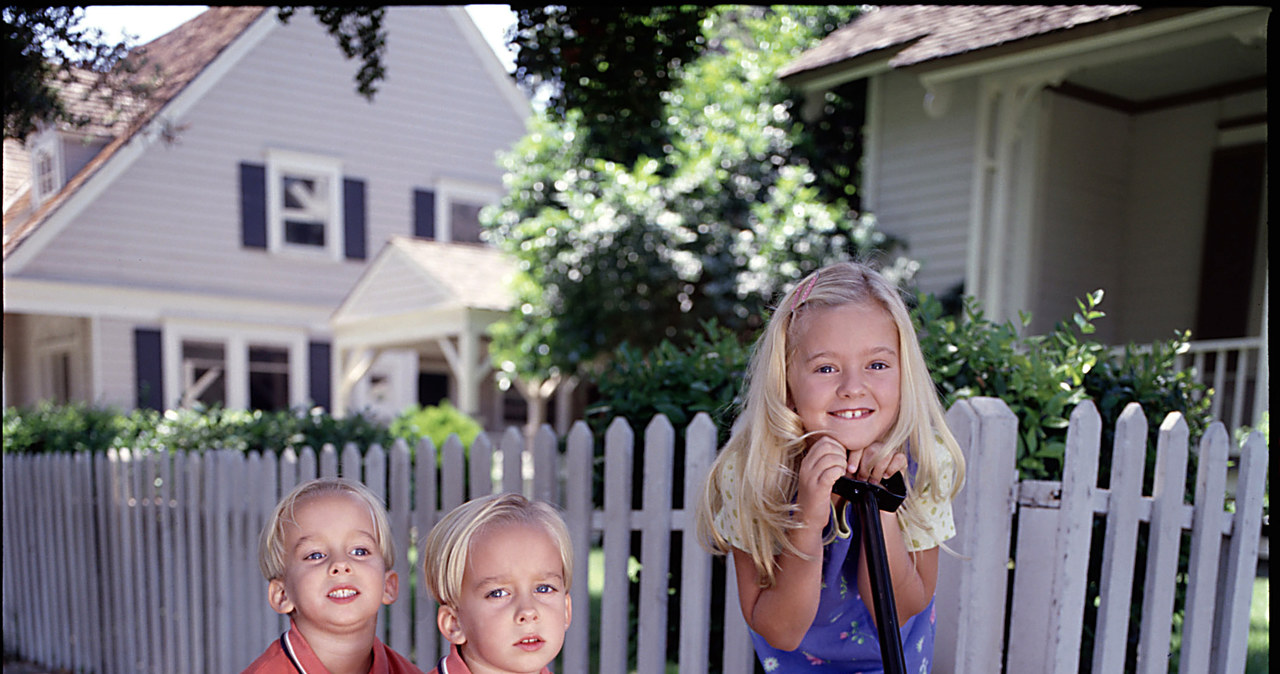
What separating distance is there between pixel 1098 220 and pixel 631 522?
677 centimetres

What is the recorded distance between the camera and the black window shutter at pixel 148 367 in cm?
1213

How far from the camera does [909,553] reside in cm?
160

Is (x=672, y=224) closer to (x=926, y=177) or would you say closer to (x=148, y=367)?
(x=926, y=177)

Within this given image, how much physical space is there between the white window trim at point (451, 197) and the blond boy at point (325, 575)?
13.2 m

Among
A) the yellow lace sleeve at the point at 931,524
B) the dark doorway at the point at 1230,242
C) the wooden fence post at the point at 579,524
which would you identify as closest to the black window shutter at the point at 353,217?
the dark doorway at the point at 1230,242

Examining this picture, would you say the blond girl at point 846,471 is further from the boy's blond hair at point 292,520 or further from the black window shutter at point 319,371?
the black window shutter at point 319,371

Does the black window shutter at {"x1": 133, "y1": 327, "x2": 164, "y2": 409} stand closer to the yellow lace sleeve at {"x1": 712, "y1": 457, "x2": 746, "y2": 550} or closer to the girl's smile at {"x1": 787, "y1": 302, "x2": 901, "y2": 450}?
the yellow lace sleeve at {"x1": 712, "y1": 457, "x2": 746, "y2": 550}

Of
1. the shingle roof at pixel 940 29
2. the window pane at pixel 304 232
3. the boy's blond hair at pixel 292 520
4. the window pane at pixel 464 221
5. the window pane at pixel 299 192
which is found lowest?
the boy's blond hair at pixel 292 520

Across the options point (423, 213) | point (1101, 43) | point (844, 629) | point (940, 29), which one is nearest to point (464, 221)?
point (423, 213)

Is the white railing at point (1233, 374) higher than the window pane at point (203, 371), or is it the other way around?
the white railing at point (1233, 374)

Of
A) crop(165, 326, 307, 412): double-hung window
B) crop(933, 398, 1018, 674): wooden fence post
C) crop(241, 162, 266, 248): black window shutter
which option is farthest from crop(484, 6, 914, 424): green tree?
crop(933, 398, 1018, 674): wooden fence post

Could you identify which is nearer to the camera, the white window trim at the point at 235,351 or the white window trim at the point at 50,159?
the white window trim at the point at 50,159

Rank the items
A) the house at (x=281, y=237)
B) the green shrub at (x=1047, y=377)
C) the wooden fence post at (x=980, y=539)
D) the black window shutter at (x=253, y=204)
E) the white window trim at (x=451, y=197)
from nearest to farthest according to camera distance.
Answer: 1. the wooden fence post at (x=980, y=539)
2. the green shrub at (x=1047, y=377)
3. the house at (x=281, y=237)
4. the black window shutter at (x=253, y=204)
5. the white window trim at (x=451, y=197)

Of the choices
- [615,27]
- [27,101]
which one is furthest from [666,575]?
[27,101]
